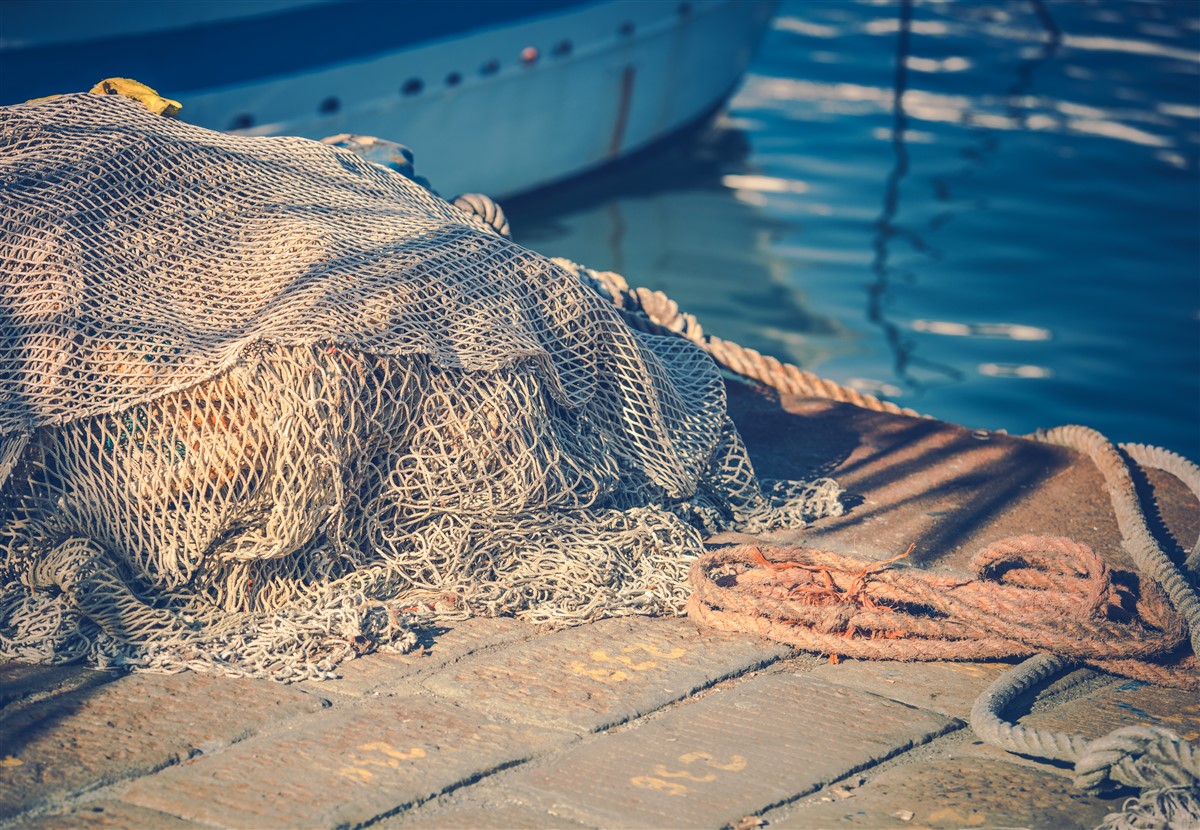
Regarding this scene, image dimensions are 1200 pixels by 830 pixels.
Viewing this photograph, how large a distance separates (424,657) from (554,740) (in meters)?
0.51

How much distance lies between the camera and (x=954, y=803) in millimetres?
2799

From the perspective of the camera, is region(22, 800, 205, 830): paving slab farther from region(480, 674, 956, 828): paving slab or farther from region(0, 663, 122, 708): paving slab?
region(480, 674, 956, 828): paving slab

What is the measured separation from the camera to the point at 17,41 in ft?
26.0

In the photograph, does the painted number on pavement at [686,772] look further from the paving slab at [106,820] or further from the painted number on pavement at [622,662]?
the paving slab at [106,820]

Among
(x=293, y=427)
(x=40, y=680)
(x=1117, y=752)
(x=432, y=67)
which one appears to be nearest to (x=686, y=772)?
(x=1117, y=752)

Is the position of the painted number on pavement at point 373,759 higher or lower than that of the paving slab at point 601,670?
higher

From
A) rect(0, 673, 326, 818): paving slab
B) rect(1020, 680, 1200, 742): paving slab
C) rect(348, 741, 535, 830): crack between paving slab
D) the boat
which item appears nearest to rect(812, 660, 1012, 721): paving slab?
rect(1020, 680, 1200, 742): paving slab

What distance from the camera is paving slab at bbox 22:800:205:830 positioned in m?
2.54

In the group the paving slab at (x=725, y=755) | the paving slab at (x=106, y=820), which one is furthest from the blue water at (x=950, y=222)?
the paving slab at (x=106, y=820)

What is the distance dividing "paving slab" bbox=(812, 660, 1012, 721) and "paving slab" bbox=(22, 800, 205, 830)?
1647 millimetres

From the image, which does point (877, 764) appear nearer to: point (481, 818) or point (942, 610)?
point (942, 610)

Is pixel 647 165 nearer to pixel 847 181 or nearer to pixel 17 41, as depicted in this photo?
pixel 847 181

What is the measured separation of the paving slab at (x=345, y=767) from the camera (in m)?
2.62

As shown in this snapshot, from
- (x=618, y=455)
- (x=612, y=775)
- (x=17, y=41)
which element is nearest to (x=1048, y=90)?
(x=17, y=41)
